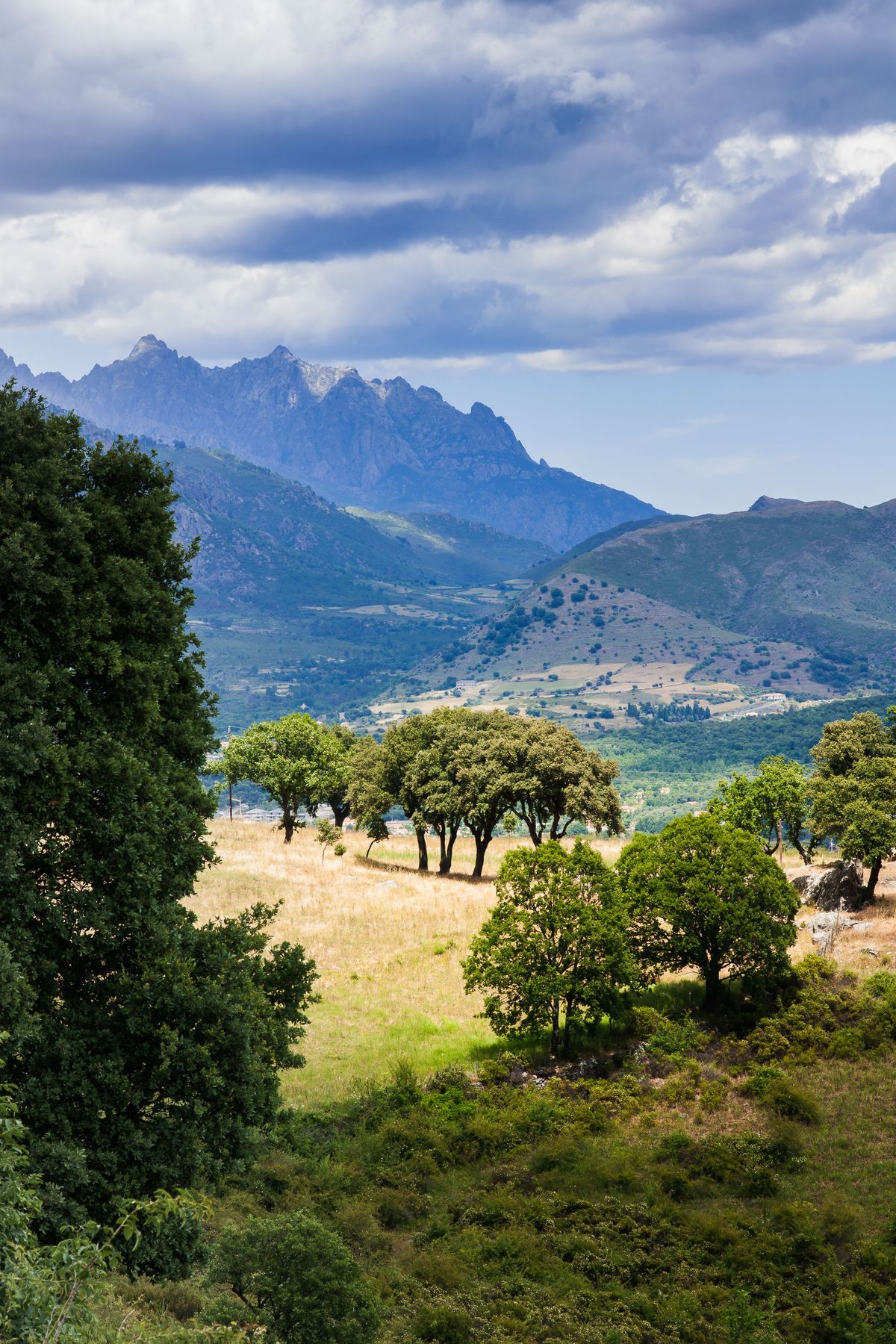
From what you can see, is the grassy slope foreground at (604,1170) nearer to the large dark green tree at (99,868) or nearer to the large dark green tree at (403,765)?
the large dark green tree at (99,868)

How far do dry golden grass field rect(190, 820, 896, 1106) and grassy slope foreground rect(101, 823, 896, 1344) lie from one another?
0.24 meters

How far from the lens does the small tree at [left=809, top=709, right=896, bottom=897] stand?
56.8 metres

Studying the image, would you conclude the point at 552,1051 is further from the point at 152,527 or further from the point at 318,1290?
the point at 152,527

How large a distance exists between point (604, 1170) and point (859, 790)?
3277 cm

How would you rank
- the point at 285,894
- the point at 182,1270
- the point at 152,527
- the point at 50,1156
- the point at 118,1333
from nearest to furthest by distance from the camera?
the point at 118,1333 < the point at 50,1156 < the point at 182,1270 < the point at 152,527 < the point at 285,894

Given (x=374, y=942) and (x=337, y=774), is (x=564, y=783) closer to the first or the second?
(x=374, y=942)

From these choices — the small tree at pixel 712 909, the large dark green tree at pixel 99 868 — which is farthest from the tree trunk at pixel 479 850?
the large dark green tree at pixel 99 868

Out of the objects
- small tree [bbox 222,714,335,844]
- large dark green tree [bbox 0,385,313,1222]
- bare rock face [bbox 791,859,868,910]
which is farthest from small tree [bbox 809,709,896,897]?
large dark green tree [bbox 0,385,313,1222]

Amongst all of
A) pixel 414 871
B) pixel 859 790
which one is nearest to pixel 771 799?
pixel 859 790

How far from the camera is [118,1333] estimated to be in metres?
13.2

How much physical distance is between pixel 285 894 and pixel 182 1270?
5117cm

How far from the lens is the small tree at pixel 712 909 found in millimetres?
47969

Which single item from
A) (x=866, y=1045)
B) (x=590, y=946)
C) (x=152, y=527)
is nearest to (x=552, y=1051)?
(x=590, y=946)

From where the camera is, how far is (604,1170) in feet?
115
